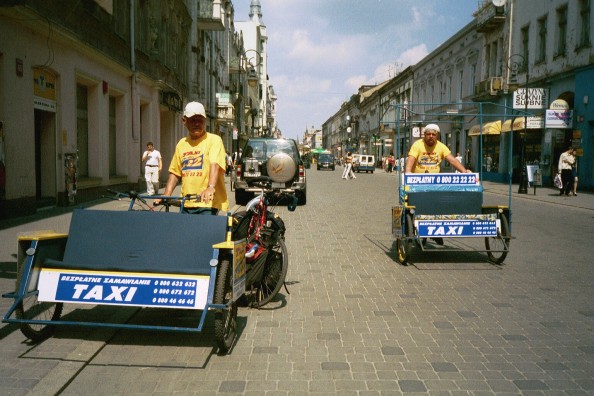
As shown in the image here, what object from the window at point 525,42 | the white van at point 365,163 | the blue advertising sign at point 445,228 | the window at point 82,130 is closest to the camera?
the blue advertising sign at point 445,228

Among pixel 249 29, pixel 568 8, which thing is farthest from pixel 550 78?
pixel 249 29

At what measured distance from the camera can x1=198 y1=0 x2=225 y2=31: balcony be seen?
31347 millimetres

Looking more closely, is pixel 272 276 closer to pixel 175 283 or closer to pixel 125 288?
pixel 175 283

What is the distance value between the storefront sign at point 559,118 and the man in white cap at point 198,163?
21074 mm

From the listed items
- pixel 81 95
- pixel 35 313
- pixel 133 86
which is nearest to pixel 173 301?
pixel 35 313

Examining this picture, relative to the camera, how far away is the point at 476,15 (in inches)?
1389

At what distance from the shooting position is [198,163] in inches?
204

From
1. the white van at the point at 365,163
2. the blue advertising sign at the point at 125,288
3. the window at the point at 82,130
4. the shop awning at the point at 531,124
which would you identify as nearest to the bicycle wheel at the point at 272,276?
the blue advertising sign at the point at 125,288

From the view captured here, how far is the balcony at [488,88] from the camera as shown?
3045cm

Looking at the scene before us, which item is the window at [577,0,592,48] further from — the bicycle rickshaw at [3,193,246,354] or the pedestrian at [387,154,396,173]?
the pedestrian at [387,154,396,173]

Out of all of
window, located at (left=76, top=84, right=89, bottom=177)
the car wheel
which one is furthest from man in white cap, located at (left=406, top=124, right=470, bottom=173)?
window, located at (left=76, top=84, right=89, bottom=177)

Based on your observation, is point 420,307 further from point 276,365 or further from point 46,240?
point 46,240

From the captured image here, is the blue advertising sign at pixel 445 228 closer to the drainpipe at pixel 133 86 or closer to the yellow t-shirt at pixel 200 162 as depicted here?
the yellow t-shirt at pixel 200 162

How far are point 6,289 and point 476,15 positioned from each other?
3539 cm
